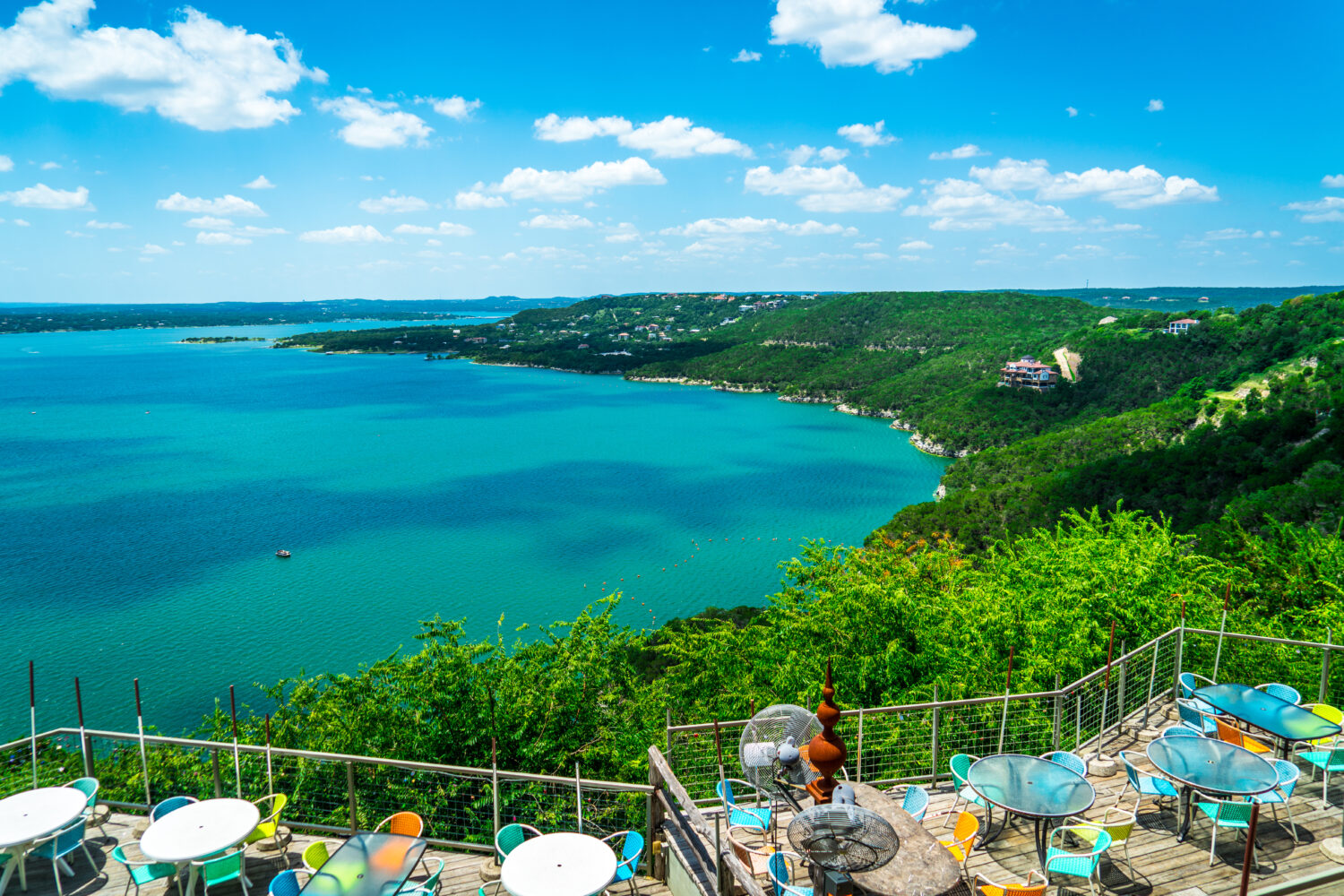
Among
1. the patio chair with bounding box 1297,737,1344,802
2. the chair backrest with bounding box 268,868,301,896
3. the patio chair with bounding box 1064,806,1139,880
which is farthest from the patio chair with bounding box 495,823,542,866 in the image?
the patio chair with bounding box 1297,737,1344,802

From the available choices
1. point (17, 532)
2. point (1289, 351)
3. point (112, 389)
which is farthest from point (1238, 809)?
point (112, 389)

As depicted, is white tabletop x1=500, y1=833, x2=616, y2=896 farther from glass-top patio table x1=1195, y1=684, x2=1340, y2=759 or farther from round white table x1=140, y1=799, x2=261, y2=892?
glass-top patio table x1=1195, y1=684, x2=1340, y2=759

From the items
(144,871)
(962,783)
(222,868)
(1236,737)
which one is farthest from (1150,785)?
(144,871)

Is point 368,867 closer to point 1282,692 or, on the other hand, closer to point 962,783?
point 962,783

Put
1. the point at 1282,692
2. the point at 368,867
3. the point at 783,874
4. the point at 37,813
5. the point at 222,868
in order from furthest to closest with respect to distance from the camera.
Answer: the point at 1282,692 < the point at 37,813 < the point at 222,868 < the point at 783,874 < the point at 368,867

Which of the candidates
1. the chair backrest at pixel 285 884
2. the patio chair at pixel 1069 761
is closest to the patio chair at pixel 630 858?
the chair backrest at pixel 285 884

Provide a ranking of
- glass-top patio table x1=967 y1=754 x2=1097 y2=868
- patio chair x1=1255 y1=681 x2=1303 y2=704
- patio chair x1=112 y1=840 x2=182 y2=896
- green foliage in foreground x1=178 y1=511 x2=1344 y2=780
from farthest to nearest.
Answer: green foliage in foreground x1=178 y1=511 x2=1344 y2=780 → patio chair x1=1255 y1=681 x2=1303 y2=704 → glass-top patio table x1=967 y1=754 x2=1097 y2=868 → patio chair x1=112 y1=840 x2=182 y2=896

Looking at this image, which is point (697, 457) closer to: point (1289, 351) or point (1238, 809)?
point (1289, 351)
